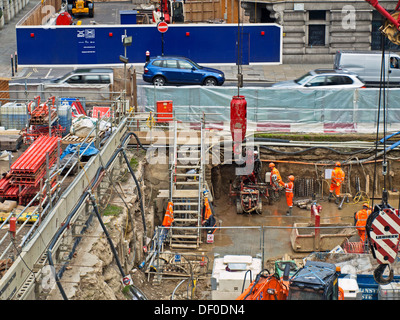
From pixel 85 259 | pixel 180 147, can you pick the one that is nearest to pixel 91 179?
pixel 85 259

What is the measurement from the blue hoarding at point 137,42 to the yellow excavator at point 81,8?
13.5 m

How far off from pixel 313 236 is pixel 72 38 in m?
20.7

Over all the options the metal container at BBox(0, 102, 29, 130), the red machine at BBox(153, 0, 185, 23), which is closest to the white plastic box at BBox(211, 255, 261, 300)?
the metal container at BBox(0, 102, 29, 130)

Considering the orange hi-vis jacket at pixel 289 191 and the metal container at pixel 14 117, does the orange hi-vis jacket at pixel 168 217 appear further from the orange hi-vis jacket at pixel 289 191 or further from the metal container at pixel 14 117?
the metal container at pixel 14 117

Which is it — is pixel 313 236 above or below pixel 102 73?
below

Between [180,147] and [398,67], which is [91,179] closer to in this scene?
[180,147]

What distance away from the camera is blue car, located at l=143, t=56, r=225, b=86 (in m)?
35.4

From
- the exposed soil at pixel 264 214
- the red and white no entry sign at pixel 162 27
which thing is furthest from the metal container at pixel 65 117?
the red and white no entry sign at pixel 162 27

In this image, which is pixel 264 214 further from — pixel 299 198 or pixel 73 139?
pixel 73 139

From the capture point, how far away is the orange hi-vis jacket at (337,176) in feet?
93.6

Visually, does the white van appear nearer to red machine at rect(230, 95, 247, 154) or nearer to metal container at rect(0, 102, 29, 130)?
red machine at rect(230, 95, 247, 154)

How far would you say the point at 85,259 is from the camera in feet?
62.4

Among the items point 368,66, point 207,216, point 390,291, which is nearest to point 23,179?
point 207,216
